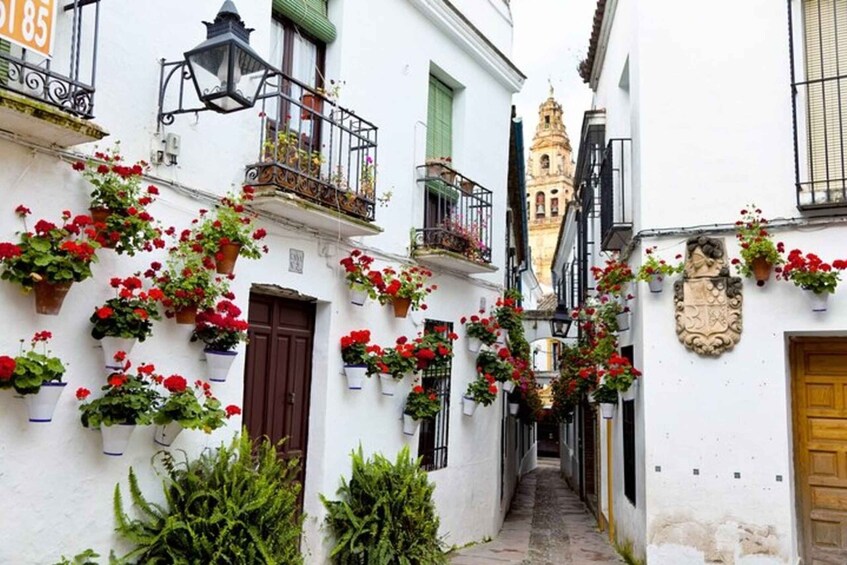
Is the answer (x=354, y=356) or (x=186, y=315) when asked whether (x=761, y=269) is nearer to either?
(x=354, y=356)

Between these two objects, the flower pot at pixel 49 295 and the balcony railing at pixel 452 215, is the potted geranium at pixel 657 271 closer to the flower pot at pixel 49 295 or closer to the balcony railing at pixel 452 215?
the balcony railing at pixel 452 215

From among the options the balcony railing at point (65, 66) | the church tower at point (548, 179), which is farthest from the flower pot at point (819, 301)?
the church tower at point (548, 179)

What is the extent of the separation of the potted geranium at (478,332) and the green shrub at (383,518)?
8.71 ft

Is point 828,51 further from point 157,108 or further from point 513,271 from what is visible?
point 513,271

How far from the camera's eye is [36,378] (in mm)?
3729

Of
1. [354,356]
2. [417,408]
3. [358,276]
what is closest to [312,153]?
[358,276]

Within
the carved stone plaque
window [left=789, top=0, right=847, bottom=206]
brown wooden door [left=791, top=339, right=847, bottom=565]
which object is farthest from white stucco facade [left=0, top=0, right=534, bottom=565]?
window [left=789, top=0, right=847, bottom=206]

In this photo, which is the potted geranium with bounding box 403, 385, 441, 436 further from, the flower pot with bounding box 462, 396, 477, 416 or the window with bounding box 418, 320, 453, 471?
the flower pot with bounding box 462, 396, 477, 416

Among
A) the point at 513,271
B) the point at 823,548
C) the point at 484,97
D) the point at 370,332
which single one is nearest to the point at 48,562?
the point at 370,332

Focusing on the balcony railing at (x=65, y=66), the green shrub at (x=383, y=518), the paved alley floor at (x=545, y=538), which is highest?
the balcony railing at (x=65, y=66)

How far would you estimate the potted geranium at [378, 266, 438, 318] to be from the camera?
7297mm

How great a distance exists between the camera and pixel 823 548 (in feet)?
22.7

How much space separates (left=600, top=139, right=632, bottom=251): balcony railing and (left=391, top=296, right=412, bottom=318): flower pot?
2807mm

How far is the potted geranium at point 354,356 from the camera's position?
6816mm
